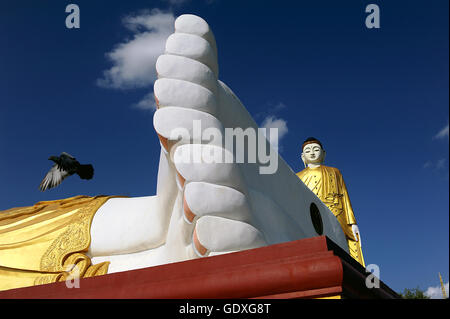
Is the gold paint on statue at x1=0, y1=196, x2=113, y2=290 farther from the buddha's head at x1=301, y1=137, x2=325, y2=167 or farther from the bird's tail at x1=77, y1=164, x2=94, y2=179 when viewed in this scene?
the buddha's head at x1=301, y1=137, x2=325, y2=167

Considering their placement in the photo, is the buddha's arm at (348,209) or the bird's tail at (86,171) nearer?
the bird's tail at (86,171)

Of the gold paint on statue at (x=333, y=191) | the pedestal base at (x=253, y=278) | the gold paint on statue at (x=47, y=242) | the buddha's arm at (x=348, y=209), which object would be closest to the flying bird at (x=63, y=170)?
the gold paint on statue at (x=47, y=242)

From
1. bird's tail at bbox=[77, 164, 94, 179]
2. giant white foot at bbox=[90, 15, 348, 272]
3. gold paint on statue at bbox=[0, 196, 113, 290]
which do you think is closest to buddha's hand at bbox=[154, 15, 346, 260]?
giant white foot at bbox=[90, 15, 348, 272]

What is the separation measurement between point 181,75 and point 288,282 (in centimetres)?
138

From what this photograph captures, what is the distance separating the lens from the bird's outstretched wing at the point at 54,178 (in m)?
4.91

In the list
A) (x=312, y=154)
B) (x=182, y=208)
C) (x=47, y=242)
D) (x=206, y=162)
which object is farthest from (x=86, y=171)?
(x=312, y=154)

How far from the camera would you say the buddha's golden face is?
268 inches

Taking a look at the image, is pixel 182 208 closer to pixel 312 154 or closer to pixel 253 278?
pixel 253 278

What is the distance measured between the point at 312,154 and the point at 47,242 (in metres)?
4.30

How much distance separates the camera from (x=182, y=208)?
2617 mm

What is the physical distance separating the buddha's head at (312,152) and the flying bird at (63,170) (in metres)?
3.32

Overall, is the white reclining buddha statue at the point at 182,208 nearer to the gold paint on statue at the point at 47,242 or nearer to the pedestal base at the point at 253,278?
the gold paint on statue at the point at 47,242

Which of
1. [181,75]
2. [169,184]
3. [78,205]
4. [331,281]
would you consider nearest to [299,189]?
[169,184]

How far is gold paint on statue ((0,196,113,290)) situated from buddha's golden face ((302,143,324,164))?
371 cm
